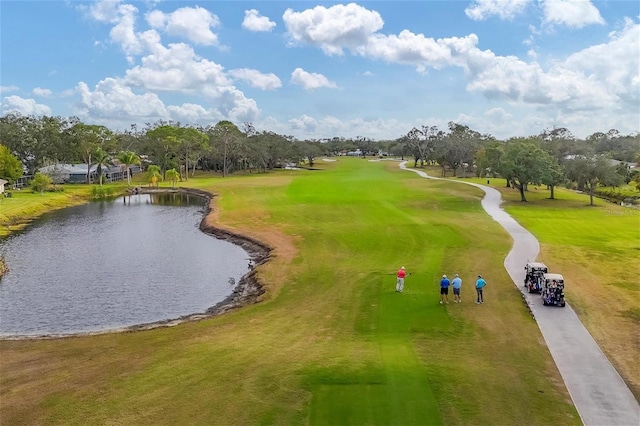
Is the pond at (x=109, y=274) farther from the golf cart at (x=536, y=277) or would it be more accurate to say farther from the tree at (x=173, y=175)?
the tree at (x=173, y=175)

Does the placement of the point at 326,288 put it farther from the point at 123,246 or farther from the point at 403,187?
the point at 403,187

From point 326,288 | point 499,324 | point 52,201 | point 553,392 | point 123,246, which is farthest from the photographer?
point 52,201

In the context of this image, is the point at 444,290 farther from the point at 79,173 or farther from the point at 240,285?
the point at 79,173

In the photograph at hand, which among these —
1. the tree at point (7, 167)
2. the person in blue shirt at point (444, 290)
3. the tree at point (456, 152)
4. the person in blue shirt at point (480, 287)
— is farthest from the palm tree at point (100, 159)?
the person in blue shirt at point (480, 287)

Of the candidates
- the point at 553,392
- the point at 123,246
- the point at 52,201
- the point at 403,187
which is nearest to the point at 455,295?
the point at 553,392

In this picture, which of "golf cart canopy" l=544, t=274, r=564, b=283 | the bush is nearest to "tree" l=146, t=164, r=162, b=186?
the bush
